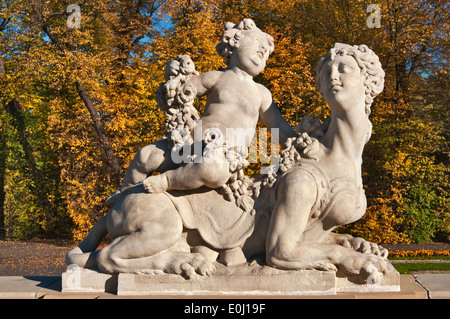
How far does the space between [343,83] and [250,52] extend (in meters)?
0.85

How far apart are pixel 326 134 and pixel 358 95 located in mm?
410

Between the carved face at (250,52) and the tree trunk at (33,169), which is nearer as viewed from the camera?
the carved face at (250,52)

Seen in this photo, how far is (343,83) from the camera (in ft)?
12.8

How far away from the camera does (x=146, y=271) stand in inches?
153

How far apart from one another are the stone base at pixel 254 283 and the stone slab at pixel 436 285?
300mm

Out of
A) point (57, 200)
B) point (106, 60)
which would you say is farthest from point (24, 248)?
point (106, 60)

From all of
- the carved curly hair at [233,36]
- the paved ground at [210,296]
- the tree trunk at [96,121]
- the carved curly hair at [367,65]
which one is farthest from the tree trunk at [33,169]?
the carved curly hair at [367,65]

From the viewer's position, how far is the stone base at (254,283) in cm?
376

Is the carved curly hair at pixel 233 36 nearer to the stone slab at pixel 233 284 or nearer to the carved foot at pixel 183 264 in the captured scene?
the carved foot at pixel 183 264

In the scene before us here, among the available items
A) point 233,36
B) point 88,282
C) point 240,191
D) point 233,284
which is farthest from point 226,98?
point 88,282

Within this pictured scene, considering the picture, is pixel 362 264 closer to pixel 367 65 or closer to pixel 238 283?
pixel 238 283

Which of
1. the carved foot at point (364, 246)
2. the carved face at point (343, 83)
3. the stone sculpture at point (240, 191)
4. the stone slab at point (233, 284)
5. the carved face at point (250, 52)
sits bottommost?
the stone slab at point (233, 284)

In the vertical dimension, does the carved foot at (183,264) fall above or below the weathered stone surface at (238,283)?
above

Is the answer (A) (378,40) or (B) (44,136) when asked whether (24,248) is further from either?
(A) (378,40)
